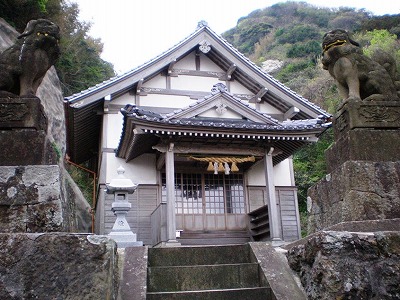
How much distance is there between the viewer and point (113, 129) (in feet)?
40.0

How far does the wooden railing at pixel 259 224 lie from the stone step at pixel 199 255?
19.9ft

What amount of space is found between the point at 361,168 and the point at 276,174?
9615 millimetres

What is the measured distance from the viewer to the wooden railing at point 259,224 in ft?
36.2

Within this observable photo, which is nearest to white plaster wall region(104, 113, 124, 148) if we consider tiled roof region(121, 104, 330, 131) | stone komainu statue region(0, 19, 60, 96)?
tiled roof region(121, 104, 330, 131)

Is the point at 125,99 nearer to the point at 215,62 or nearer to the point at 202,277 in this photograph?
the point at 215,62

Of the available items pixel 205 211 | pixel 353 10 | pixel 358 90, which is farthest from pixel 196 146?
pixel 353 10

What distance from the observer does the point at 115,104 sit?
12.4m

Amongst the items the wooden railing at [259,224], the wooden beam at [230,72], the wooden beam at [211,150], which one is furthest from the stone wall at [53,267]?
the wooden beam at [230,72]

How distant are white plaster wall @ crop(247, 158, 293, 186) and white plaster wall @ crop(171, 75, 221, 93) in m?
3.16

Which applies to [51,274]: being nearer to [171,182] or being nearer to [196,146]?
[171,182]

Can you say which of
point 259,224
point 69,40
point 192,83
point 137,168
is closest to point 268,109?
point 192,83

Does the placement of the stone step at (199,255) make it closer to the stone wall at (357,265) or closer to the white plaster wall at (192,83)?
the stone wall at (357,265)

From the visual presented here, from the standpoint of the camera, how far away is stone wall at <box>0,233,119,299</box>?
2.82 m

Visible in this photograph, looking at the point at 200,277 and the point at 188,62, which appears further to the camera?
the point at 188,62
